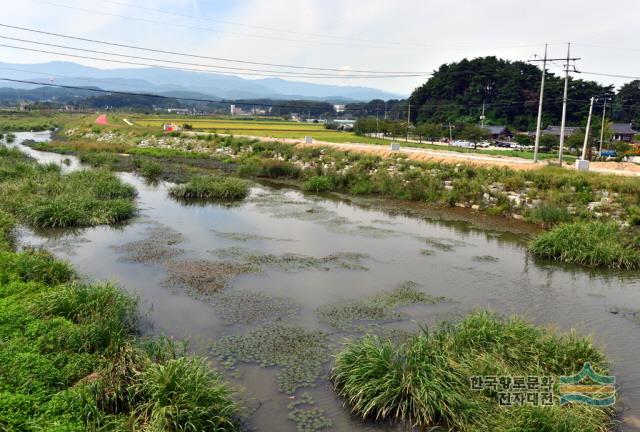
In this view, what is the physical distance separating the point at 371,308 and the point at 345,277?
249cm

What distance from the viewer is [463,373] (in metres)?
8.38

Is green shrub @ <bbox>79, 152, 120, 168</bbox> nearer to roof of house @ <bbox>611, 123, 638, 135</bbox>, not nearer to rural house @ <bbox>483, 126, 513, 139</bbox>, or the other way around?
rural house @ <bbox>483, 126, 513, 139</bbox>

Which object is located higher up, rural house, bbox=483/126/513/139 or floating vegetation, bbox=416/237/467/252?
rural house, bbox=483/126/513/139

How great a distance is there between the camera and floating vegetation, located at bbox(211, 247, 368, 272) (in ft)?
51.6

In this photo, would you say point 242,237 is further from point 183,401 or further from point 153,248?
point 183,401

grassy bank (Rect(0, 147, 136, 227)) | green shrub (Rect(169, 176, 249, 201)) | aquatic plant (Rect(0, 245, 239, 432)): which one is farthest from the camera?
green shrub (Rect(169, 176, 249, 201))

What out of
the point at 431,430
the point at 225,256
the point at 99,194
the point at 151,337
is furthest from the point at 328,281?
the point at 99,194

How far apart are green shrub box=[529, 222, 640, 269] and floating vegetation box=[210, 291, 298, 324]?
9.78 meters

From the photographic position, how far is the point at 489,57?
8288 centimetres

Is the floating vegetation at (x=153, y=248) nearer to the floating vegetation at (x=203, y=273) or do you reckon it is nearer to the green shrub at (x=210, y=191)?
the floating vegetation at (x=203, y=273)

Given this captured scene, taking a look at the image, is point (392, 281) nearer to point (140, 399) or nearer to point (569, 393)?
point (569, 393)

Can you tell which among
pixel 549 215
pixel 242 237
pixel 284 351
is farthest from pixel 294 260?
pixel 549 215

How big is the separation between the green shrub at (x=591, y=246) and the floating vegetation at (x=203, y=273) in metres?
10.0

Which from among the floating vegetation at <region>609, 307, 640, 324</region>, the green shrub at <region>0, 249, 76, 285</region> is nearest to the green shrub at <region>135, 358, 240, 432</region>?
the green shrub at <region>0, 249, 76, 285</region>
